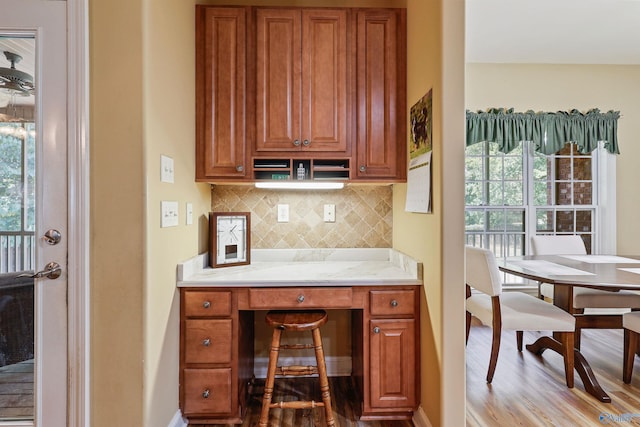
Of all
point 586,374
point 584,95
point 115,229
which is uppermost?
point 584,95

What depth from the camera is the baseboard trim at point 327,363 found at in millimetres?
2502

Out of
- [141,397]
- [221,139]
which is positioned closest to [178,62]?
[221,139]

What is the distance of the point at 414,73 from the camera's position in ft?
6.57

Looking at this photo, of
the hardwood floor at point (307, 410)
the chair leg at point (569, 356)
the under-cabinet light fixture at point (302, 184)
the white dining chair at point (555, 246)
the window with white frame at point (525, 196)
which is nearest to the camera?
the hardwood floor at point (307, 410)

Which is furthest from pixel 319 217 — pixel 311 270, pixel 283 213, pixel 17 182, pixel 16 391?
pixel 16 391

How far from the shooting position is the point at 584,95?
12.8ft

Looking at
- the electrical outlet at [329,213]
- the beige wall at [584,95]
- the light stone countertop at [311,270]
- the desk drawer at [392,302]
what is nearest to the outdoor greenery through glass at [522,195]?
the beige wall at [584,95]

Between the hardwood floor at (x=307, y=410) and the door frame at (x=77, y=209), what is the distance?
0.72 m

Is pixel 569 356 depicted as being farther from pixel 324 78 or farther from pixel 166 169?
pixel 166 169

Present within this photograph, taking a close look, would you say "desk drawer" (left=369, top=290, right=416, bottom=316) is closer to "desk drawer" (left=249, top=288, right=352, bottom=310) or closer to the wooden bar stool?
"desk drawer" (left=249, top=288, right=352, bottom=310)

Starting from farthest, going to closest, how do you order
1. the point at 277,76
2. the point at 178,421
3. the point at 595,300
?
the point at 595,300 < the point at 277,76 < the point at 178,421

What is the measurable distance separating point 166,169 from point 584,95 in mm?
4632

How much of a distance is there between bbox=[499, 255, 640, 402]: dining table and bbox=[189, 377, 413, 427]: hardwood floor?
145cm

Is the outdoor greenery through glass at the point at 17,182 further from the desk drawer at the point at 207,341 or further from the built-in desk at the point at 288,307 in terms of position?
the desk drawer at the point at 207,341
